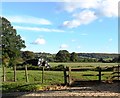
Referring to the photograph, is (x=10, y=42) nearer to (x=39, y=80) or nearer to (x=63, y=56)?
(x=63, y=56)

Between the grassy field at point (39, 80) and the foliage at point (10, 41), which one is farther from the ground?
the foliage at point (10, 41)

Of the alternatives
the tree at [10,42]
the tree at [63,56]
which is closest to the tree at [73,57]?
the tree at [63,56]

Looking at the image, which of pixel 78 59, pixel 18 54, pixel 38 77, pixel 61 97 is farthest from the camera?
pixel 78 59

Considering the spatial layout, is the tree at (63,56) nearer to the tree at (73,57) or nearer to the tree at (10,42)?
the tree at (73,57)

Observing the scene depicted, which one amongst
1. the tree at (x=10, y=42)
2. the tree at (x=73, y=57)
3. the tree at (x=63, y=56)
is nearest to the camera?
the tree at (x=10, y=42)

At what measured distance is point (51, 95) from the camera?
10781mm

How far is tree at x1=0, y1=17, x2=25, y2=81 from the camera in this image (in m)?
46.6

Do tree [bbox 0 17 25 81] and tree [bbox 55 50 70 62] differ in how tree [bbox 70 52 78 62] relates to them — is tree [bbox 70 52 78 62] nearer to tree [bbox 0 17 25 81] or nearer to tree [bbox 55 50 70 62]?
tree [bbox 55 50 70 62]

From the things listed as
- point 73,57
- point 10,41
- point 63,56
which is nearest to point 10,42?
point 10,41

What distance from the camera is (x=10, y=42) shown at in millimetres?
49406

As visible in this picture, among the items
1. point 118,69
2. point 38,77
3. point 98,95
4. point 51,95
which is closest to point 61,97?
point 51,95

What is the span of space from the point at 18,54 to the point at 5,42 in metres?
2.58

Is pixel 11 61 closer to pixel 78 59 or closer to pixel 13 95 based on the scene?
pixel 78 59

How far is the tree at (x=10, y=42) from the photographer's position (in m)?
46.6
